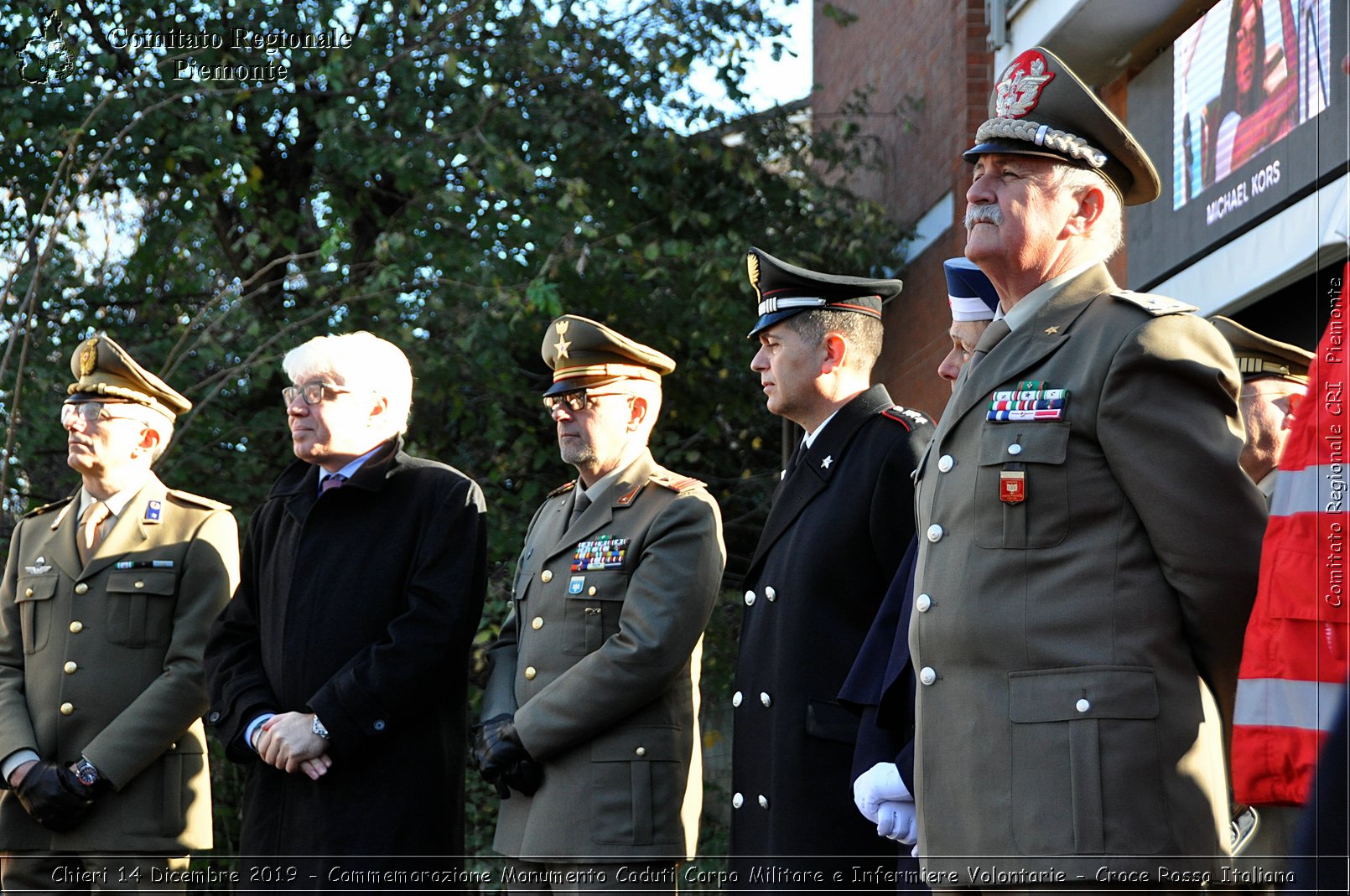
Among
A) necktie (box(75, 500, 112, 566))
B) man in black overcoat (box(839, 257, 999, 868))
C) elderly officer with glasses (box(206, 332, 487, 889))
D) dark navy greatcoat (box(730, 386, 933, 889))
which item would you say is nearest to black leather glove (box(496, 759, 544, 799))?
elderly officer with glasses (box(206, 332, 487, 889))

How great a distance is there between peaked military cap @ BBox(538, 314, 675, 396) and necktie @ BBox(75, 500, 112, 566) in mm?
1789

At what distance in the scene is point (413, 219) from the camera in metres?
8.92

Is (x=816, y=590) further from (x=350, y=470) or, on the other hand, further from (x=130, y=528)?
(x=130, y=528)

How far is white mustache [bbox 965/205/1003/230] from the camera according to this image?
308cm

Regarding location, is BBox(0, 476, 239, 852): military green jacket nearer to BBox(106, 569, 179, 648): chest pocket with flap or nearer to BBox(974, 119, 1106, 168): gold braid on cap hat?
BBox(106, 569, 179, 648): chest pocket with flap

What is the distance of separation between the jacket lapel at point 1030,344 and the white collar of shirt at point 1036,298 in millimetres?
14

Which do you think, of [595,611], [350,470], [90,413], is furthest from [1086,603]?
[90,413]

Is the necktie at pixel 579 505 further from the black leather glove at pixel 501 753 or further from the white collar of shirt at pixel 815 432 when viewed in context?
the white collar of shirt at pixel 815 432

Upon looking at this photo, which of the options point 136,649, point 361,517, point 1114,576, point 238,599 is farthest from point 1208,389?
point 136,649

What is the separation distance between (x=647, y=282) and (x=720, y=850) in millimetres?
3440

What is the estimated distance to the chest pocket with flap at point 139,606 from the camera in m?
5.32

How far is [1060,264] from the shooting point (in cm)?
312

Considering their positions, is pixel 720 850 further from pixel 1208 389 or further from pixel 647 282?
pixel 1208 389

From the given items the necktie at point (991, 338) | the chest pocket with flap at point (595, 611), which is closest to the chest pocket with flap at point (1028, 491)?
the necktie at point (991, 338)
